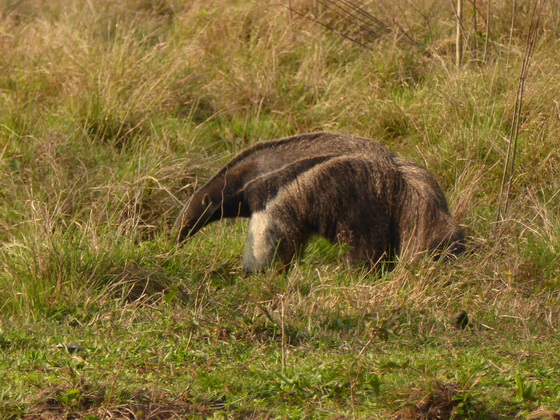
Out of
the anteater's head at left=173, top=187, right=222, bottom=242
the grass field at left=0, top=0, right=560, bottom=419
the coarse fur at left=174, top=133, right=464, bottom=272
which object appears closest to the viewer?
the grass field at left=0, top=0, right=560, bottom=419

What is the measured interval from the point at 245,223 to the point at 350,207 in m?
1.33

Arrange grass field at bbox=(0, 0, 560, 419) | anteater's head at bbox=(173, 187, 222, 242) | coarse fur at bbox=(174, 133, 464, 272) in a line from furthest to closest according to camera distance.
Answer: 1. anteater's head at bbox=(173, 187, 222, 242)
2. coarse fur at bbox=(174, 133, 464, 272)
3. grass field at bbox=(0, 0, 560, 419)

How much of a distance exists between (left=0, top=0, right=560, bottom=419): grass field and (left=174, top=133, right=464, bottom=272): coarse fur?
0.24 metres

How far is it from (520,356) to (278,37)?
6.49m

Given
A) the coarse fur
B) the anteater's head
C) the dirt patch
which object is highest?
the dirt patch

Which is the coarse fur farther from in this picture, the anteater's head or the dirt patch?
the dirt patch

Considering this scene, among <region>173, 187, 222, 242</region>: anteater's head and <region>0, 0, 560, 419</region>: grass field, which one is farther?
<region>173, 187, 222, 242</region>: anteater's head

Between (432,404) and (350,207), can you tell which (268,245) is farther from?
(432,404)

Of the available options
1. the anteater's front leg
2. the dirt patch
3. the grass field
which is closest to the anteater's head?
the grass field

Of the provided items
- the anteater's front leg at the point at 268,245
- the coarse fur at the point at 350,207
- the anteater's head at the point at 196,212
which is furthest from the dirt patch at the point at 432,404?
the anteater's head at the point at 196,212

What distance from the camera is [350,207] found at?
22.3 ft

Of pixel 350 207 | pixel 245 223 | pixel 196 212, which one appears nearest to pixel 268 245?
pixel 350 207

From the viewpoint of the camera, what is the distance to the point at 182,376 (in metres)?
4.59

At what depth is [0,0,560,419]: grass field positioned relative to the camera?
4391mm
